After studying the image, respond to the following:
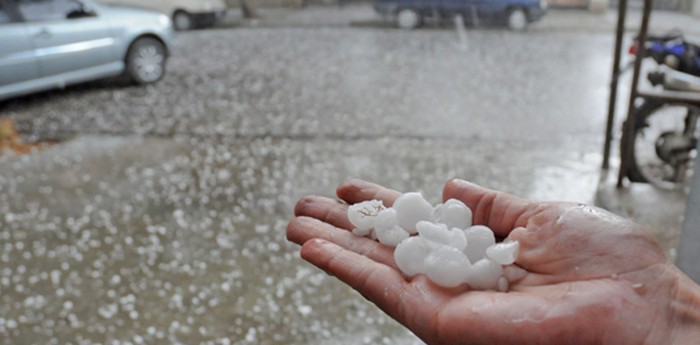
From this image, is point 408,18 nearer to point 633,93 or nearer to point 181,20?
point 181,20

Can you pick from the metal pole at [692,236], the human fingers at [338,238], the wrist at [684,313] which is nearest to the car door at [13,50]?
the human fingers at [338,238]

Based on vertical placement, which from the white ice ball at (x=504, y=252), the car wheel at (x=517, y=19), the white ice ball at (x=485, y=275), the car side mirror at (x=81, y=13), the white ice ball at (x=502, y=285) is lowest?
the car wheel at (x=517, y=19)

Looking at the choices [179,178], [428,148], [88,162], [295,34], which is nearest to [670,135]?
[428,148]

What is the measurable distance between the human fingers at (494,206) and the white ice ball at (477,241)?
12 centimetres

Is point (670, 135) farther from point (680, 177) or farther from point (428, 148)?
point (428, 148)

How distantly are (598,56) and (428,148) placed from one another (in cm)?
582

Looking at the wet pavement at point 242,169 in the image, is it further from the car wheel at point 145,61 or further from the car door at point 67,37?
the car door at point 67,37

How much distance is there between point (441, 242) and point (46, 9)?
7.04m

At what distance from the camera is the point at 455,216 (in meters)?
2.16

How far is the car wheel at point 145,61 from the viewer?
8414mm

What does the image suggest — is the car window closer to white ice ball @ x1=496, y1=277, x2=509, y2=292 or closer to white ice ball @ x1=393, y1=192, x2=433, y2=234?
white ice ball @ x1=393, y1=192, x2=433, y2=234

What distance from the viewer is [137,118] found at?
23.0 feet

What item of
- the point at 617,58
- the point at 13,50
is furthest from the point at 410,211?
the point at 13,50

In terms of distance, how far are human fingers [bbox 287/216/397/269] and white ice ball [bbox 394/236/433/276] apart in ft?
0.24
